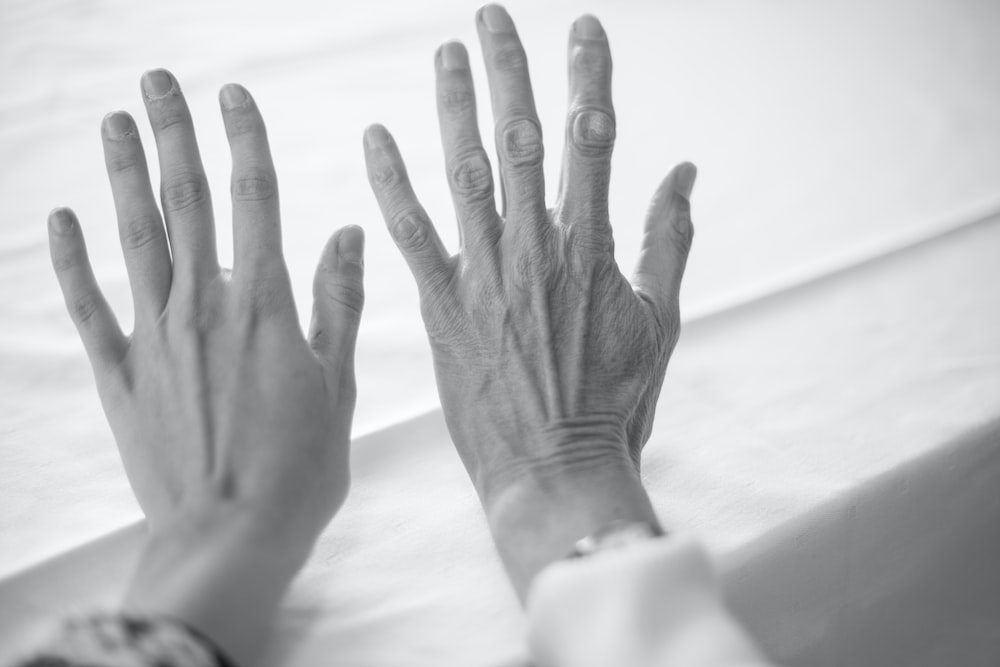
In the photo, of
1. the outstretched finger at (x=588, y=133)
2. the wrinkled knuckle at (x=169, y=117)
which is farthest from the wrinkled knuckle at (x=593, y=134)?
the wrinkled knuckle at (x=169, y=117)

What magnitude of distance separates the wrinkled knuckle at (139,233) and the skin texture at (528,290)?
0.58 ft

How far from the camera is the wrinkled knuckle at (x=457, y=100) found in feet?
2.32

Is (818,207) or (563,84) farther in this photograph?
(563,84)

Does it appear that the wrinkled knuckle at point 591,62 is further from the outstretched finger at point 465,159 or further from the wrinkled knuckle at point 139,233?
the wrinkled knuckle at point 139,233

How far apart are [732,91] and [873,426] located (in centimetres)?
56

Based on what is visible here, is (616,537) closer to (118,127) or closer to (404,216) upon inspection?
(404,216)

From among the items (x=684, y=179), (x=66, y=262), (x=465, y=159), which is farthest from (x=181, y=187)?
(x=684, y=179)

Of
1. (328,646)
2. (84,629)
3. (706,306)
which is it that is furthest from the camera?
(706,306)

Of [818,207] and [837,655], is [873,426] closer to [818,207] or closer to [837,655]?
[837,655]

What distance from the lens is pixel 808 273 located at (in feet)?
2.74

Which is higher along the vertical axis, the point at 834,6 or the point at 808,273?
the point at 834,6

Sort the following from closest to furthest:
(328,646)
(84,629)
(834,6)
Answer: (84,629)
(328,646)
(834,6)

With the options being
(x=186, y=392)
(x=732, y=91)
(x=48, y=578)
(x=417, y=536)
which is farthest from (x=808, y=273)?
(x=48, y=578)

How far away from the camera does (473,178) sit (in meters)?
0.68
